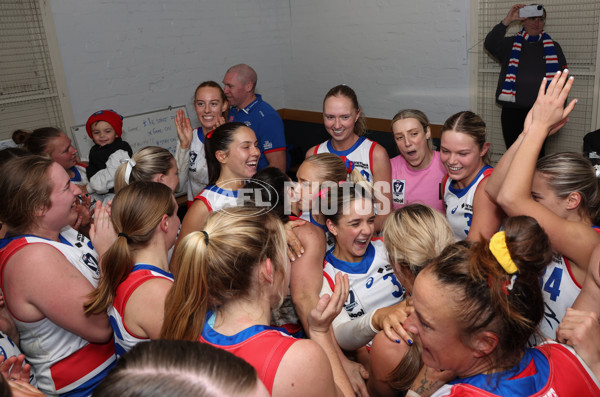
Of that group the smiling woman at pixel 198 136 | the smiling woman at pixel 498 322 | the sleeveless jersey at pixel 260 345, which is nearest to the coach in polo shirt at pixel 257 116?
the smiling woman at pixel 198 136

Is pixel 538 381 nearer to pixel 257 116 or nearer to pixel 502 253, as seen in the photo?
pixel 502 253

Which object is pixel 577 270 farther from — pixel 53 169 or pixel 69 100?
pixel 69 100

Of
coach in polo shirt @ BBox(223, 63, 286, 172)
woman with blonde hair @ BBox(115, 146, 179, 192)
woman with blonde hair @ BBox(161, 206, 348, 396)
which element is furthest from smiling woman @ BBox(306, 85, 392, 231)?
woman with blonde hair @ BBox(161, 206, 348, 396)

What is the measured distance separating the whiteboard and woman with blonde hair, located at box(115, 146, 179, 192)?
2481 mm

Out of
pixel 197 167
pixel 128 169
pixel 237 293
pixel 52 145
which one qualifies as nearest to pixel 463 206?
pixel 237 293

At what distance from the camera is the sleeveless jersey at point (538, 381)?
1087 mm

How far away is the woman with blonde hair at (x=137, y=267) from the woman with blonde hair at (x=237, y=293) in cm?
23

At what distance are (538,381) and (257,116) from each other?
11.0 feet

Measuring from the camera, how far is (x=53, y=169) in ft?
6.39

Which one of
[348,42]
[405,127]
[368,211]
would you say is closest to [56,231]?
[368,211]

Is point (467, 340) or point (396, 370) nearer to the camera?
point (467, 340)

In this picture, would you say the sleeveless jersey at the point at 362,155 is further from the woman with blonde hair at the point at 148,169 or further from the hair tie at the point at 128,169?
the hair tie at the point at 128,169

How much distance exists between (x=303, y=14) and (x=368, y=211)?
183 inches

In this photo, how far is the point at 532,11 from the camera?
3.99 meters
